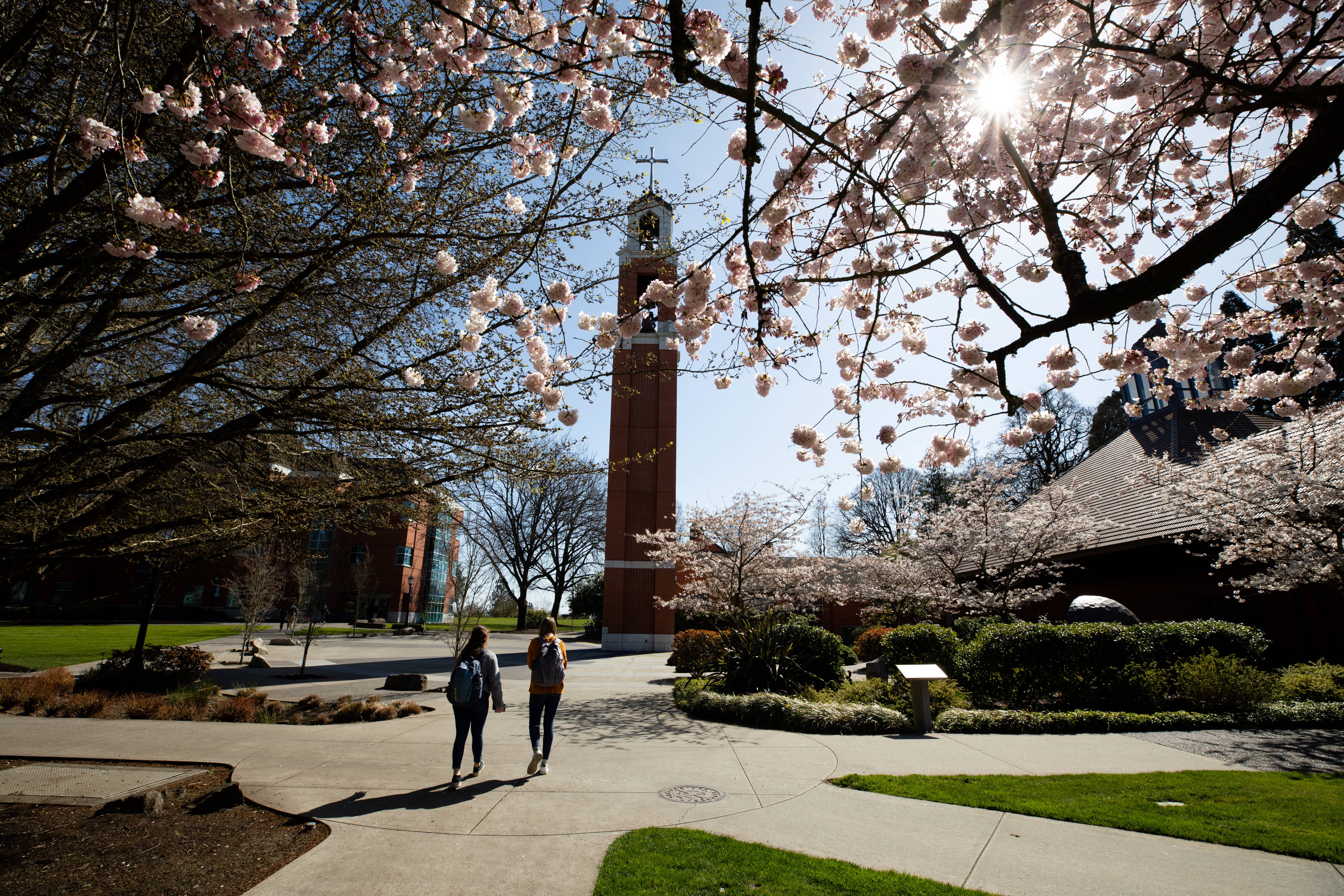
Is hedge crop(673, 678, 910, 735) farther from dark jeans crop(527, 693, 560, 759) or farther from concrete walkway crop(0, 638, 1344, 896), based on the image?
dark jeans crop(527, 693, 560, 759)

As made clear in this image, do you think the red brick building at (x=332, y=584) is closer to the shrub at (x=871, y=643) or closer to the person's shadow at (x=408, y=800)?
the shrub at (x=871, y=643)

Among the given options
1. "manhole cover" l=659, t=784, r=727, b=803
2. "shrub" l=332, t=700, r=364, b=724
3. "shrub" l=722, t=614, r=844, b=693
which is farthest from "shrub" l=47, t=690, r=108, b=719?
"shrub" l=722, t=614, r=844, b=693

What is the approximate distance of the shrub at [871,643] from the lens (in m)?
20.5

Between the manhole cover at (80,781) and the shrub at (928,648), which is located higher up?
the shrub at (928,648)

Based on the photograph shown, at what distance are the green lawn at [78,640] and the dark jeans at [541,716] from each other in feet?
50.1

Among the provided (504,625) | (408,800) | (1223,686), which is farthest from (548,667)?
(504,625)

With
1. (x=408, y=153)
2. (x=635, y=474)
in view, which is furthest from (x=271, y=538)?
(x=635, y=474)

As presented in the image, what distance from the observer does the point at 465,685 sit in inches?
230

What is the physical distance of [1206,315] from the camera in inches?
212

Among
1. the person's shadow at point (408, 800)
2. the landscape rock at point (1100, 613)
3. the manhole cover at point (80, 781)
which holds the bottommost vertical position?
the manhole cover at point (80, 781)

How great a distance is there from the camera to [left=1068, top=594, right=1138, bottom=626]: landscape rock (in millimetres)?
13094

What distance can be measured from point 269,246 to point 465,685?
4016 mm

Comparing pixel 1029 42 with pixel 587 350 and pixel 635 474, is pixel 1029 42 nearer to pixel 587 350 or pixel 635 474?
pixel 587 350

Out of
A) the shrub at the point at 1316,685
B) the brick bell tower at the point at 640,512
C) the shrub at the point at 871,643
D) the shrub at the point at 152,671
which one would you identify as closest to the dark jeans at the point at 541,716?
the shrub at the point at 152,671
